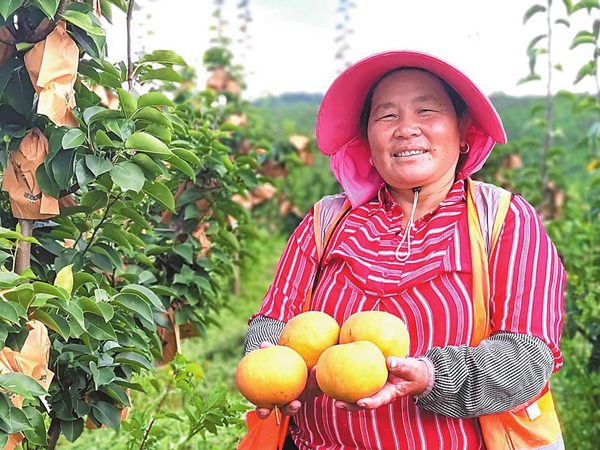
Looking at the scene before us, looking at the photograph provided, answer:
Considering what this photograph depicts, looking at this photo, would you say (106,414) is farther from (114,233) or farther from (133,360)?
(114,233)

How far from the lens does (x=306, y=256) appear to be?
1.71 m

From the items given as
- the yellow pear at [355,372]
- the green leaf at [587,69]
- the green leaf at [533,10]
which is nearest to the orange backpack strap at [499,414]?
the yellow pear at [355,372]

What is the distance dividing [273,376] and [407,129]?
61cm

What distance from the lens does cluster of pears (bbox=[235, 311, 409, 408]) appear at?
1283 millimetres

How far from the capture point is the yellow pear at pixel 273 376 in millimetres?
1372

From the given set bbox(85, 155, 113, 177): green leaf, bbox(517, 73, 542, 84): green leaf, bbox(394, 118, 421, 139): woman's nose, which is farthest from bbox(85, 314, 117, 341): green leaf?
bbox(517, 73, 542, 84): green leaf

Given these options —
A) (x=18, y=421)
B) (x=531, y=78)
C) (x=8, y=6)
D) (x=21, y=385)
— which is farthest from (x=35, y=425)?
(x=531, y=78)

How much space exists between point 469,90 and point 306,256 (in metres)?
0.52

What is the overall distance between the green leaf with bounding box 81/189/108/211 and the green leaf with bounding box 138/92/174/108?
261 millimetres

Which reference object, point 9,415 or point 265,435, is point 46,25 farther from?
point 265,435

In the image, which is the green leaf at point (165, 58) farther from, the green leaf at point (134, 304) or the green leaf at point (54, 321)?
the green leaf at point (54, 321)

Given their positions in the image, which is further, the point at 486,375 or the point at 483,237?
the point at 483,237

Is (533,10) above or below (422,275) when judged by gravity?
above

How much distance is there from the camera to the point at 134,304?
1697mm
